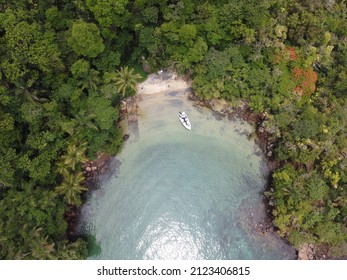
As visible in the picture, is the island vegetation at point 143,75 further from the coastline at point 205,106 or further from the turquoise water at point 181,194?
the turquoise water at point 181,194

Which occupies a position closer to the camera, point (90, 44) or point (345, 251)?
point (90, 44)

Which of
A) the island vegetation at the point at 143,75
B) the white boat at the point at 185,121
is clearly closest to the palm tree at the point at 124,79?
the island vegetation at the point at 143,75

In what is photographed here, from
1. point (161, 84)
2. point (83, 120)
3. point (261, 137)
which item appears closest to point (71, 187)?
point (83, 120)

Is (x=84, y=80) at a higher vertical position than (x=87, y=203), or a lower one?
higher

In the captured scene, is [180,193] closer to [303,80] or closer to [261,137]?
[261,137]
